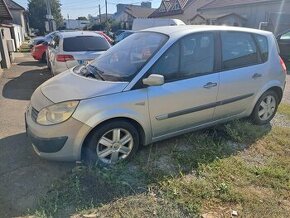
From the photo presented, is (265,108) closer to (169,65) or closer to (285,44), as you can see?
(169,65)

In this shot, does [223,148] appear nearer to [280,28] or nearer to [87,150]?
[87,150]

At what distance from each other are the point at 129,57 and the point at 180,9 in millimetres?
34202

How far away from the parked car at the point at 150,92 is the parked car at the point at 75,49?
123 inches

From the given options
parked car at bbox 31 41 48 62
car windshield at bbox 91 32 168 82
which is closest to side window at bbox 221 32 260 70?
car windshield at bbox 91 32 168 82

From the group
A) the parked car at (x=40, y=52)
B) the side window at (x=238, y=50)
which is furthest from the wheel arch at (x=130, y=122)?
the parked car at (x=40, y=52)

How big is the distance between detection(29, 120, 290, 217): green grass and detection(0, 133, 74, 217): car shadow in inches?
7.0

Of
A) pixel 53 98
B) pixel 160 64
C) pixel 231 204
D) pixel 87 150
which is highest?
pixel 160 64

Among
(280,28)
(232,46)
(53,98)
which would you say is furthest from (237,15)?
(53,98)

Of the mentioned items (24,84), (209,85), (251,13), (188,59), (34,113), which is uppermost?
(251,13)

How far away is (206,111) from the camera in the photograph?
411 cm

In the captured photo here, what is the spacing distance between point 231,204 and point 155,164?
1049 mm

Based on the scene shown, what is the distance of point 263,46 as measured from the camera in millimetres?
4633

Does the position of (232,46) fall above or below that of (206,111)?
above

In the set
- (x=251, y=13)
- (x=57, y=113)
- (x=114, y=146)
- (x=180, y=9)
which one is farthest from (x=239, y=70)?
(x=180, y=9)
